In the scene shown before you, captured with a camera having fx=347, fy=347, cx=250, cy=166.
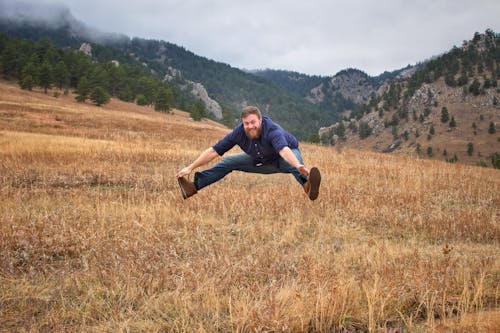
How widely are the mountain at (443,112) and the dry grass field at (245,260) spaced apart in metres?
133

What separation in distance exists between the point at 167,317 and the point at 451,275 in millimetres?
3190

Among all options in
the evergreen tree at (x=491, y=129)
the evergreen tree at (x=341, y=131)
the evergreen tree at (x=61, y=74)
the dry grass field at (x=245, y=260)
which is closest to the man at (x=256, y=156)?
the dry grass field at (x=245, y=260)

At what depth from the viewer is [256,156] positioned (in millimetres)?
6367

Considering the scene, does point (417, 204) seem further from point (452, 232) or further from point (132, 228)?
point (132, 228)

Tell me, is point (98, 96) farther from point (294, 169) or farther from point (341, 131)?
point (341, 131)

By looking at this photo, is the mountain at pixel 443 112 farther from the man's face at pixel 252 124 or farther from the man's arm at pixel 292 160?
the man's arm at pixel 292 160

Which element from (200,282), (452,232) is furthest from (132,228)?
(452,232)

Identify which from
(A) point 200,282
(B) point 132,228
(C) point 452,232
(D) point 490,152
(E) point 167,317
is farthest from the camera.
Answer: (D) point 490,152

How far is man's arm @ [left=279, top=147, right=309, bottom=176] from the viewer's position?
5.19m

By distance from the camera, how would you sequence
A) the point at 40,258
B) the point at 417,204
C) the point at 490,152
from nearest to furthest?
the point at 40,258 < the point at 417,204 < the point at 490,152

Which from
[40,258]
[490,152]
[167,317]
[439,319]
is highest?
[490,152]

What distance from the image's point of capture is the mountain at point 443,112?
136000 mm

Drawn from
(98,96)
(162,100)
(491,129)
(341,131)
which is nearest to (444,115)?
(491,129)

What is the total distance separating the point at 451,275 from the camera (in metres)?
4.00
